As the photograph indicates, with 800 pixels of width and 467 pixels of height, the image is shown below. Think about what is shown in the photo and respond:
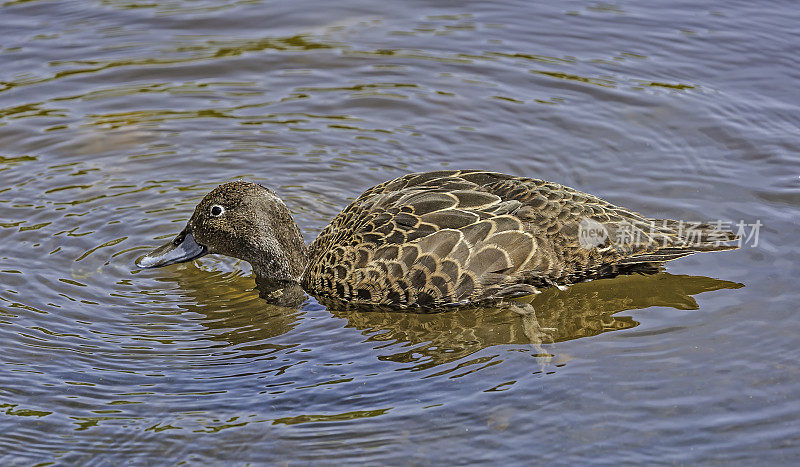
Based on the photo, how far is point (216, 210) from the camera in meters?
8.43

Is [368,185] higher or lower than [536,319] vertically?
higher

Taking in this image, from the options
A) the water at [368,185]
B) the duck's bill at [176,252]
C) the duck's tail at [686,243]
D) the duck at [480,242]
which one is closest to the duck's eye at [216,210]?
the duck's bill at [176,252]

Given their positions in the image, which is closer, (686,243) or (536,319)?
(536,319)

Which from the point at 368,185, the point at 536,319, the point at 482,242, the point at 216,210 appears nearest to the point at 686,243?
the point at 536,319

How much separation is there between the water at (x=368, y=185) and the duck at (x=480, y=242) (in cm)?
23

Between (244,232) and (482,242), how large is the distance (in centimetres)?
208

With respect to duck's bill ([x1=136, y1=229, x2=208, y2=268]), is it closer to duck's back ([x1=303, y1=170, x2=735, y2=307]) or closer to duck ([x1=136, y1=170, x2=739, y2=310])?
duck ([x1=136, y1=170, x2=739, y2=310])

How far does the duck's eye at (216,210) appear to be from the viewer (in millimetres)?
8422

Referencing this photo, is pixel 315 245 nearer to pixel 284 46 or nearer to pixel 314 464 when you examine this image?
pixel 314 464

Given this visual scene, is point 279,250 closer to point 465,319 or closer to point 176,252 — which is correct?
point 176,252

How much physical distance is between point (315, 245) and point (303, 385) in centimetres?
201

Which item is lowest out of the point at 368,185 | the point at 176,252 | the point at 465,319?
the point at 465,319

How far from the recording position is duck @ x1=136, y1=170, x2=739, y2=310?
25.1 feet

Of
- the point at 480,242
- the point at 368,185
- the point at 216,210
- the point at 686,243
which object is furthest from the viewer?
the point at 368,185
